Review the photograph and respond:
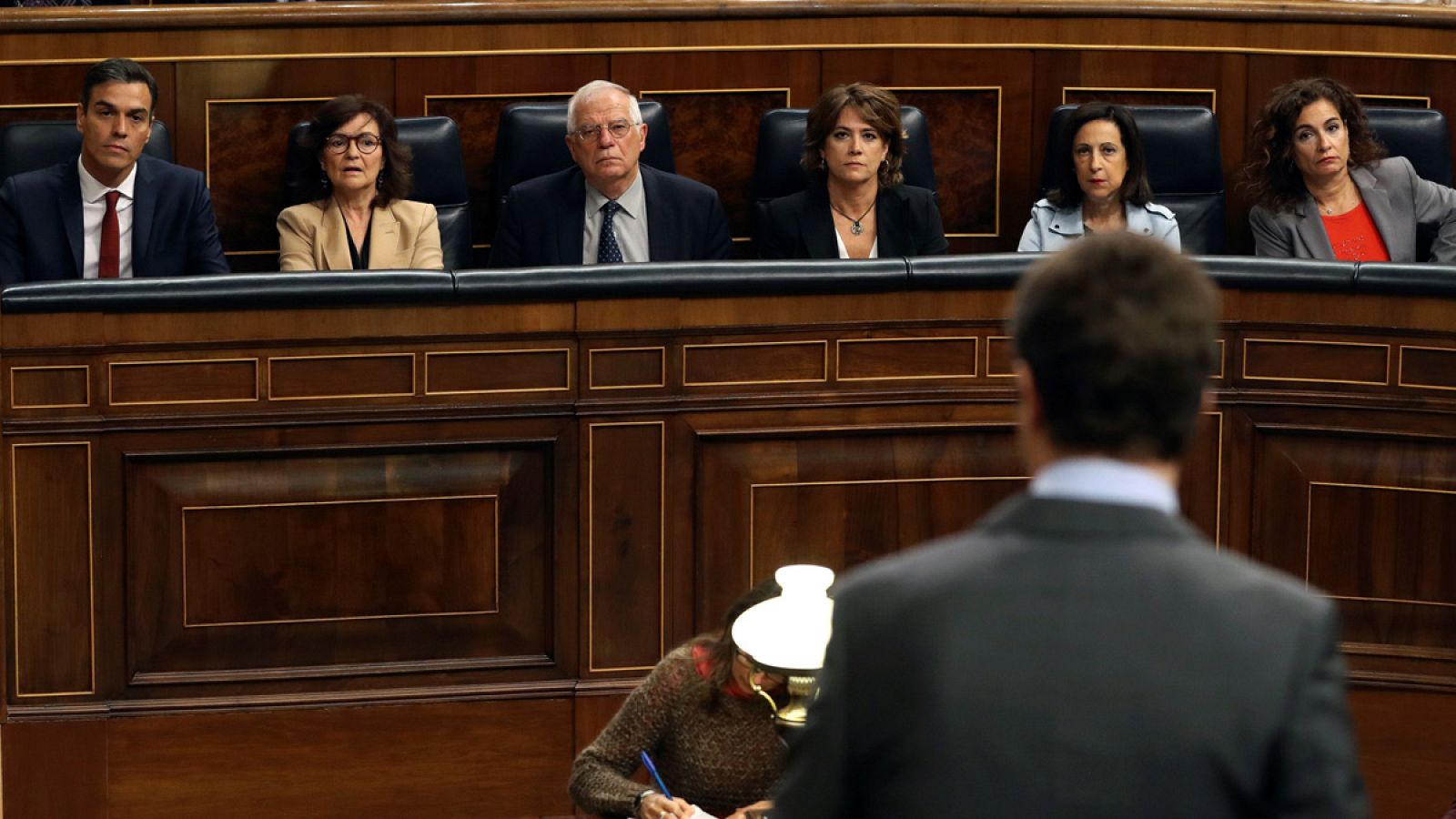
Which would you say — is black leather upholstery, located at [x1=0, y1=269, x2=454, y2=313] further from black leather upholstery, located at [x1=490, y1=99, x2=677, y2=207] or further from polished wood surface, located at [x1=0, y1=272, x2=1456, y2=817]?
black leather upholstery, located at [x1=490, y1=99, x2=677, y2=207]

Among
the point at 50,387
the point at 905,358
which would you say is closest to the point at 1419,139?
the point at 905,358

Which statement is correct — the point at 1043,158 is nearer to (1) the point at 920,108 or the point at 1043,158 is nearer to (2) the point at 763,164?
(1) the point at 920,108

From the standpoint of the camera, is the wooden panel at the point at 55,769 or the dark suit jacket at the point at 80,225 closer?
the wooden panel at the point at 55,769

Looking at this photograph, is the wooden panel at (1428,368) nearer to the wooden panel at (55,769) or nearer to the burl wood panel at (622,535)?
the burl wood panel at (622,535)

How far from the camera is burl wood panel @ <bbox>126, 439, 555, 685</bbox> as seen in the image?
2.87 meters

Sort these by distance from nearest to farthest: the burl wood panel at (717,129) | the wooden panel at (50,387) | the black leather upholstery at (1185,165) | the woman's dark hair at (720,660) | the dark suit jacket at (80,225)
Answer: the woman's dark hair at (720,660) < the wooden panel at (50,387) < the dark suit jacket at (80,225) < the black leather upholstery at (1185,165) < the burl wood panel at (717,129)

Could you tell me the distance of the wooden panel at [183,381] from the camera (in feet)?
9.34

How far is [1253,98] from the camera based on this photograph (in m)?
4.22

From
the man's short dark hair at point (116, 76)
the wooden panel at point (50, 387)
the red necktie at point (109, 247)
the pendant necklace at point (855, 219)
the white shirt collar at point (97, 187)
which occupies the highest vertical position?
the man's short dark hair at point (116, 76)

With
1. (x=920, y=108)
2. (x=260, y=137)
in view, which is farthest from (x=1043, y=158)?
(x=260, y=137)

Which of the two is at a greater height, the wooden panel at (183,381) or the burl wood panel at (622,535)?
→ the wooden panel at (183,381)

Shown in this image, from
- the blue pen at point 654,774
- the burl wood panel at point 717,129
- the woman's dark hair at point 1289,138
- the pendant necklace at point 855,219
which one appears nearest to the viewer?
the blue pen at point 654,774

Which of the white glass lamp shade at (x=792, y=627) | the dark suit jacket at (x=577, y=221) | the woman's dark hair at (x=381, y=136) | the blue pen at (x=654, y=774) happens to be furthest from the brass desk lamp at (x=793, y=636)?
the woman's dark hair at (x=381, y=136)

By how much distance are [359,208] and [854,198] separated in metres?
0.95
